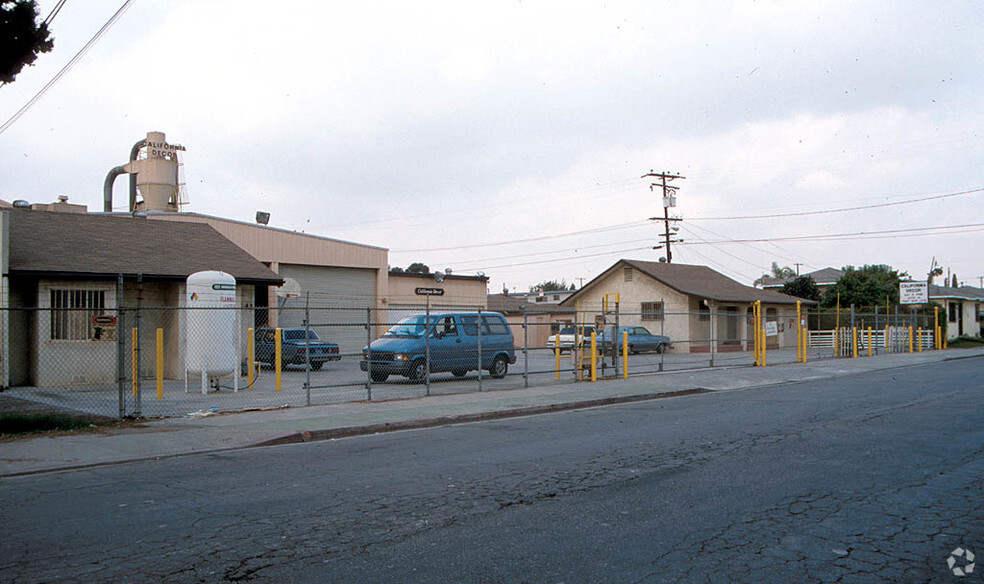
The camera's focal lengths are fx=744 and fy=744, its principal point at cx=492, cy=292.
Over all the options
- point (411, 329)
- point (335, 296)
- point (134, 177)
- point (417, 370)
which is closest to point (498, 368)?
point (411, 329)

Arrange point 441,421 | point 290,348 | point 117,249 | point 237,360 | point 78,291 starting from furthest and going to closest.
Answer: point 290,348 < point 117,249 < point 78,291 < point 237,360 < point 441,421

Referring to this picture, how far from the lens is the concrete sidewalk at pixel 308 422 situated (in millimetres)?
9586

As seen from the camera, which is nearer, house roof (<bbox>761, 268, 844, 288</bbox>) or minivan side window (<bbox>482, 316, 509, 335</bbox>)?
minivan side window (<bbox>482, 316, 509, 335</bbox>)

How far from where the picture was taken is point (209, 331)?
54.6 ft

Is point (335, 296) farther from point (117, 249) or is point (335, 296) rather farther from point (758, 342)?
point (758, 342)

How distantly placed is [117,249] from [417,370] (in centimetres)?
1009

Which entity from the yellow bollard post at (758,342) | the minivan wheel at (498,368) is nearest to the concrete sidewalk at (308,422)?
the minivan wheel at (498,368)

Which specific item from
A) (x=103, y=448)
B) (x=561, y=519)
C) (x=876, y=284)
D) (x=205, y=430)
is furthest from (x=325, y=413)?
(x=876, y=284)

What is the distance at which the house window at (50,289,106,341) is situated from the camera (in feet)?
62.1

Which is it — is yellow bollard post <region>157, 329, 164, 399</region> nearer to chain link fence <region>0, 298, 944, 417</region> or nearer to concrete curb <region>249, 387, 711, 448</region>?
chain link fence <region>0, 298, 944, 417</region>

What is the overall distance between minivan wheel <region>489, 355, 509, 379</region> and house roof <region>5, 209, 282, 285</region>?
307 inches

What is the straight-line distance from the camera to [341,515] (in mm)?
6422

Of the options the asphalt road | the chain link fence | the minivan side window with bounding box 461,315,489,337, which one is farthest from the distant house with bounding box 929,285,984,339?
the asphalt road

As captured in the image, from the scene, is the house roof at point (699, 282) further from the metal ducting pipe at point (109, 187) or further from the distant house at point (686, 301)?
the metal ducting pipe at point (109, 187)
